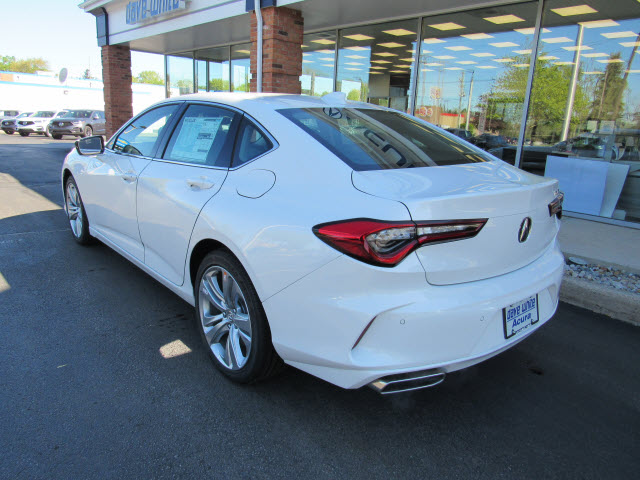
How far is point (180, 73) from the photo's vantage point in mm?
15648

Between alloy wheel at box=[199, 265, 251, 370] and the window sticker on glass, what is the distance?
2.60 feet

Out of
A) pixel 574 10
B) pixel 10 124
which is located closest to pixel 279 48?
pixel 574 10

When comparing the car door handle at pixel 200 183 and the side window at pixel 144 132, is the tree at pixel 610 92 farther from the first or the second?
the car door handle at pixel 200 183

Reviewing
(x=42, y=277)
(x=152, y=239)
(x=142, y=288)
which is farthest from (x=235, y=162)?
(x=42, y=277)

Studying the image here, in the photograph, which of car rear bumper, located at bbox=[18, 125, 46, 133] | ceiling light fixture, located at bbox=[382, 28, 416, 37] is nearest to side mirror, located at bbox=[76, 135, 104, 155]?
ceiling light fixture, located at bbox=[382, 28, 416, 37]

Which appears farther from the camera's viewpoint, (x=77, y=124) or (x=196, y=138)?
(x=77, y=124)

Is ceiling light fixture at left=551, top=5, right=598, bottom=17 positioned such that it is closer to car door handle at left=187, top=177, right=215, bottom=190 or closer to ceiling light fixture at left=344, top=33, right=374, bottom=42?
ceiling light fixture at left=344, top=33, right=374, bottom=42

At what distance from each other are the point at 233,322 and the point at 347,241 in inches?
41.3

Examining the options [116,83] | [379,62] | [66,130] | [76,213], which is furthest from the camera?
[66,130]

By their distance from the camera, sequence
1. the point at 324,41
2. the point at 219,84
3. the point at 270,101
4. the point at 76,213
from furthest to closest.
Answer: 1. the point at 219,84
2. the point at 324,41
3. the point at 76,213
4. the point at 270,101

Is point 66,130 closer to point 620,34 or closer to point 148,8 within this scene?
point 148,8

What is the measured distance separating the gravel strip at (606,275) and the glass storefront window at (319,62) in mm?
7378

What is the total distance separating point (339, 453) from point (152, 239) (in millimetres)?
1994

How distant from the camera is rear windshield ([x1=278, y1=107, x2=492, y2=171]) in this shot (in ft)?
7.86
